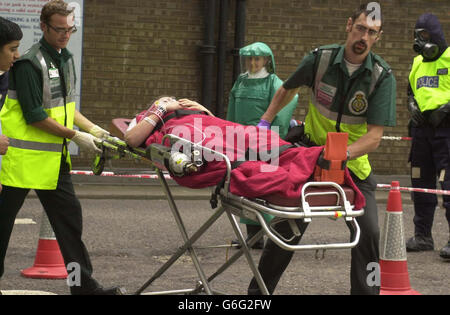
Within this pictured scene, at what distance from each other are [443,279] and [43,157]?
11.6 ft

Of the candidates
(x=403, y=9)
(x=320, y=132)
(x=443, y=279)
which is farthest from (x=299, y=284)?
(x=403, y=9)

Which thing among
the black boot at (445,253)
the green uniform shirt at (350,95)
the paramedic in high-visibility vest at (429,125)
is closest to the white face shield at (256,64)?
the paramedic in high-visibility vest at (429,125)

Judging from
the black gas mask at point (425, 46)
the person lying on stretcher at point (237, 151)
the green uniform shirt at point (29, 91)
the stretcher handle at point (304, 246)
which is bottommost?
the stretcher handle at point (304, 246)

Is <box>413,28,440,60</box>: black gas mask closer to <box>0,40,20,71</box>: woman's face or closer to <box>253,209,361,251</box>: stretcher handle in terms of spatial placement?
<box>253,209,361,251</box>: stretcher handle

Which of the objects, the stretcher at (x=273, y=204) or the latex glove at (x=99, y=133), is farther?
the latex glove at (x=99, y=133)

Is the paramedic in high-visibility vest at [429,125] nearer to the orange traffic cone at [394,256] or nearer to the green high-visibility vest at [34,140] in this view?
the orange traffic cone at [394,256]

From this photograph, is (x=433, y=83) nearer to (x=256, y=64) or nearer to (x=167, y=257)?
(x=256, y=64)

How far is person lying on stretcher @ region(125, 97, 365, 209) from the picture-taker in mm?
4973

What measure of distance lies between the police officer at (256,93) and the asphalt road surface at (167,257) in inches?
27.6

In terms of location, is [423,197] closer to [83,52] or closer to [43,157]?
[43,157]

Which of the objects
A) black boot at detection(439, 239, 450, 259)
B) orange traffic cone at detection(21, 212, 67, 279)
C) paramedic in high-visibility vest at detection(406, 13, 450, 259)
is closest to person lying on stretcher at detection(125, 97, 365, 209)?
orange traffic cone at detection(21, 212, 67, 279)

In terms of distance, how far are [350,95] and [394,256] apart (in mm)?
1694

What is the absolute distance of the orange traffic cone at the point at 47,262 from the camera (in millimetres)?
7406

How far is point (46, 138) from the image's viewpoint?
6.39 meters
